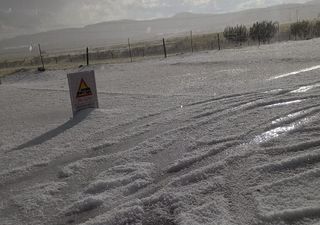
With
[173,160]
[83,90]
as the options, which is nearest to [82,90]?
[83,90]

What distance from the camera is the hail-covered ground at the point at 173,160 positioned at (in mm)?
3639

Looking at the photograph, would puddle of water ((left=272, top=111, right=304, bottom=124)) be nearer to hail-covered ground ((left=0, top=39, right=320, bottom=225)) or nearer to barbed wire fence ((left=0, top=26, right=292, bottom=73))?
hail-covered ground ((left=0, top=39, right=320, bottom=225))

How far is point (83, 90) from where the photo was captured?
823cm

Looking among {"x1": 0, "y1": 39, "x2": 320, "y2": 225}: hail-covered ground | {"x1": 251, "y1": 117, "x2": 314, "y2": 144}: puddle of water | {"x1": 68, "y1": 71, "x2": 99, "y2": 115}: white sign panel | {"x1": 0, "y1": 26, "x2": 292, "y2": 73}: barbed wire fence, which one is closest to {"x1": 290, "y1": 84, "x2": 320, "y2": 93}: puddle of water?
{"x1": 0, "y1": 39, "x2": 320, "y2": 225}: hail-covered ground

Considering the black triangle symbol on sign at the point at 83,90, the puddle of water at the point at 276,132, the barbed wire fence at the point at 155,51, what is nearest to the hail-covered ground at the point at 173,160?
the puddle of water at the point at 276,132

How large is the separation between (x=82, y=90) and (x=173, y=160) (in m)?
3.87

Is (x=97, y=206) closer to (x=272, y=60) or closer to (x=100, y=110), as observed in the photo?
(x=100, y=110)

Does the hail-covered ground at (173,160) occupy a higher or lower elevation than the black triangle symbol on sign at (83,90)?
lower

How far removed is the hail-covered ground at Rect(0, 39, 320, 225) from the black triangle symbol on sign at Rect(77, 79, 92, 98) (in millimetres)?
367

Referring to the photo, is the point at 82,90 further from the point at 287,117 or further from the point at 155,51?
the point at 155,51

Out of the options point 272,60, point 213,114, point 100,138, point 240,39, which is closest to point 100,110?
point 100,138

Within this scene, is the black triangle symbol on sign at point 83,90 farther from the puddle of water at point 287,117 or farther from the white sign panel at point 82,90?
the puddle of water at point 287,117

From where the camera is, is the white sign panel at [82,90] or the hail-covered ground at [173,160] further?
the white sign panel at [82,90]

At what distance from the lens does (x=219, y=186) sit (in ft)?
13.1
